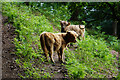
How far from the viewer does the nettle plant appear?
5313 mm

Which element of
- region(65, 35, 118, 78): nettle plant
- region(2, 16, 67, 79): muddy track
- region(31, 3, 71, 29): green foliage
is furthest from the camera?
region(31, 3, 71, 29): green foliage

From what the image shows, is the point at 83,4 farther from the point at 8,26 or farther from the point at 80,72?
the point at 80,72

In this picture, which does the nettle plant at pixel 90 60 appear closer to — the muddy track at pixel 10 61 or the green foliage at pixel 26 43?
the muddy track at pixel 10 61

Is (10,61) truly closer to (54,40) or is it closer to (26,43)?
(26,43)

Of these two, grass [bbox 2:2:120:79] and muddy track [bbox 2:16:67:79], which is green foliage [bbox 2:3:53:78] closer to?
grass [bbox 2:2:120:79]

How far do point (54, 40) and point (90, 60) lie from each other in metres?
2.24

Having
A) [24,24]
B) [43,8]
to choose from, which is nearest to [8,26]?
[24,24]

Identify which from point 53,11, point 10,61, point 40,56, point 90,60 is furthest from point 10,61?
point 53,11

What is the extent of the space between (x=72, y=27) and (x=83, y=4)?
18.3 feet

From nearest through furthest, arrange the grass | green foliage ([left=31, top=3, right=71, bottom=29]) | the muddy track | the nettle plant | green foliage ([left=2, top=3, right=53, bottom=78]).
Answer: the muddy track < green foliage ([left=2, top=3, right=53, bottom=78]) < the grass < the nettle plant < green foliage ([left=31, top=3, right=71, bottom=29])

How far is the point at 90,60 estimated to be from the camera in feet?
20.9

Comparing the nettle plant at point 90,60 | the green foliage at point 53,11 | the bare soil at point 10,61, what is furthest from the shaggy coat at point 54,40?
the green foliage at point 53,11

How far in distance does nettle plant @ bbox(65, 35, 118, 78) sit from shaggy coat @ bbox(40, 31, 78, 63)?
25.4 inches

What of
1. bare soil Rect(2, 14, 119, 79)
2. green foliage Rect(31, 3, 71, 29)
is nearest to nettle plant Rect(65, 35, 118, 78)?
bare soil Rect(2, 14, 119, 79)
